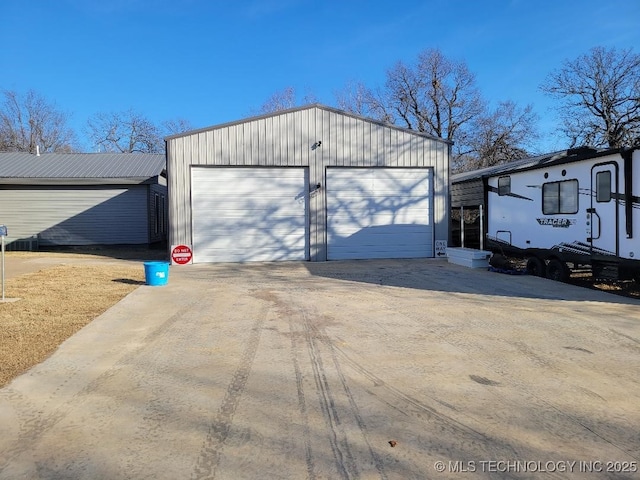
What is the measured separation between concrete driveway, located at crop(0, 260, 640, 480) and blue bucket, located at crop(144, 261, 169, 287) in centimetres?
245

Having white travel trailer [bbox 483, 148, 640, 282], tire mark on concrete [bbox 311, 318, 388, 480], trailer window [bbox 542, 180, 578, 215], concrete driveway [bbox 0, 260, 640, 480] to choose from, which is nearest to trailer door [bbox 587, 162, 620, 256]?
white travel trailer [bbox 483, 148, 640, 282]

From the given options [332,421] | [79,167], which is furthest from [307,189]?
[79,167]

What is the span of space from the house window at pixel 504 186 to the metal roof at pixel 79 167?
15.2 m

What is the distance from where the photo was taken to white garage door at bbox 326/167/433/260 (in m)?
16.8

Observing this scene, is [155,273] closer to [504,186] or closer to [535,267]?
[535,267]

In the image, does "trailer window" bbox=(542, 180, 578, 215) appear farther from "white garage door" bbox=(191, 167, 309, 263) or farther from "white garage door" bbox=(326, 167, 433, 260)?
"white garage door" bbox=(191, 167, 309, 263)

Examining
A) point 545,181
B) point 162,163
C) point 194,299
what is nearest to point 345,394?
point 194,299

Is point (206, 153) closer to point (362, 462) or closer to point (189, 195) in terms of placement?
point (189, 195)

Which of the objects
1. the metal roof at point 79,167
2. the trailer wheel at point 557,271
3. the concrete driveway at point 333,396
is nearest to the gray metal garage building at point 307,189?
the trailer wheel at point 557,271

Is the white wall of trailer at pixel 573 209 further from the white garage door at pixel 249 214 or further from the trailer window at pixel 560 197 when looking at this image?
the white garage door at pixel 249 214

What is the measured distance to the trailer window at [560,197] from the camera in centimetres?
1108

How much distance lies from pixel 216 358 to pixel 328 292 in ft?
15.7

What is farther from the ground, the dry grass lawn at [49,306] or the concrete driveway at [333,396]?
the dry grass lawn at [49,306]

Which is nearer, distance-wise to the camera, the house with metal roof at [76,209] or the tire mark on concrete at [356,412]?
the tire mark on concrete at [356,412]
